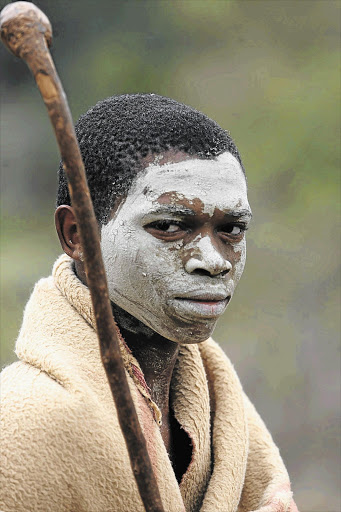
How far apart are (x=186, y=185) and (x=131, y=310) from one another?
0.25 metres

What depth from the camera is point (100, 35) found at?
6.26 metres

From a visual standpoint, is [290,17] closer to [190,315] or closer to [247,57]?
[247,57]

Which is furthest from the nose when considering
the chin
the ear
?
the ear

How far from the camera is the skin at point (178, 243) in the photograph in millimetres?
1646

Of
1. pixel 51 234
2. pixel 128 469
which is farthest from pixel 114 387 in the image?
pixel 51 234

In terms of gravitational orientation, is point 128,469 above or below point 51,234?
below

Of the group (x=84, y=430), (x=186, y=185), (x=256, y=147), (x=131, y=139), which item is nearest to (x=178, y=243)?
(x=186, y=185)

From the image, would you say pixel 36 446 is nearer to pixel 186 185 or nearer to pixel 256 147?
pixel 186 185

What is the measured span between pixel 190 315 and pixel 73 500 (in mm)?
368

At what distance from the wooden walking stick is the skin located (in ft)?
1.06

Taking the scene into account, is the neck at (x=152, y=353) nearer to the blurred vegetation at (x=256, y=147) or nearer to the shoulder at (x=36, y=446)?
the shoulder at (x=36, y=446)

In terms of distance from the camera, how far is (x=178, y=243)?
1.65 metres

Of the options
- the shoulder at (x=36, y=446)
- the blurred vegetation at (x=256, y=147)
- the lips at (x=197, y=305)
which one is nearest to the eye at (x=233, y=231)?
the lips at (x=197, y=305)

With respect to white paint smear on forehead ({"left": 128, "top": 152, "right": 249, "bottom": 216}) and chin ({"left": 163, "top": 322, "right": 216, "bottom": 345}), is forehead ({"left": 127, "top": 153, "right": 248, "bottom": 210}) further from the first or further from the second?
chin ({"left": 163, "top": 322, "right": 216, "bottom": 345})
